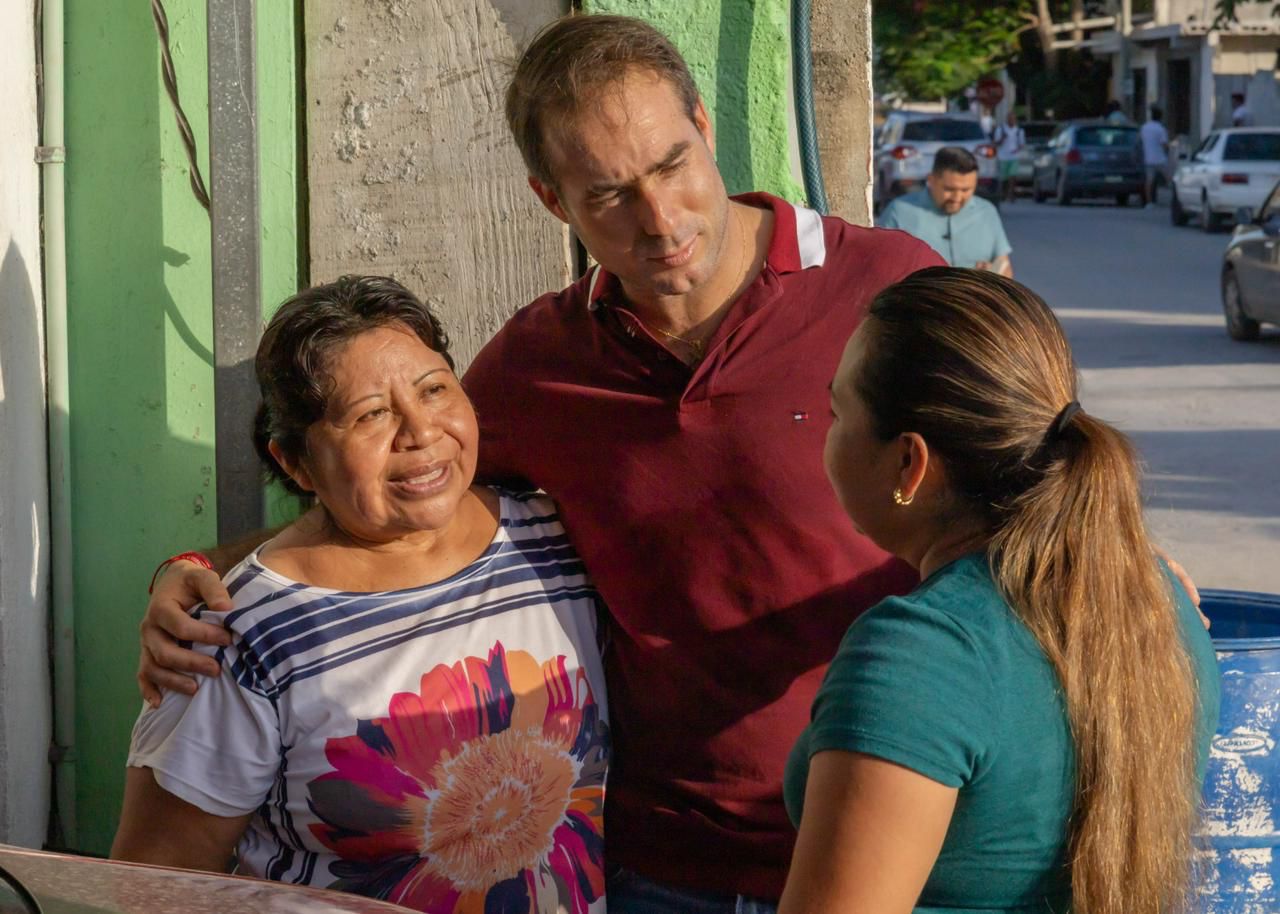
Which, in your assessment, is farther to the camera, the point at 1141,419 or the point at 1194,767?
the point at 1141,419

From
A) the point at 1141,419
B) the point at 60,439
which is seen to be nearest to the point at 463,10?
the point at 60,439

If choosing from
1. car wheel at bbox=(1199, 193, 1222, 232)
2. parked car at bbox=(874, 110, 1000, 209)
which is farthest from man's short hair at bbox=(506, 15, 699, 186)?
parked car at bbox=(874, 110, 1000, 209)

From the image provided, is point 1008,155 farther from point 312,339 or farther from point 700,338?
point 312,339

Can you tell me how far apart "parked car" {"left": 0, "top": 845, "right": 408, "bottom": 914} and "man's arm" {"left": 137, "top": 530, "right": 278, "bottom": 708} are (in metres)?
0.35

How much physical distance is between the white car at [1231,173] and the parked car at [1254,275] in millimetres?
9949

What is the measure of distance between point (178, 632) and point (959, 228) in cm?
812

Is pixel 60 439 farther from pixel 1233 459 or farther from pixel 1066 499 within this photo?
pixel 1233 459

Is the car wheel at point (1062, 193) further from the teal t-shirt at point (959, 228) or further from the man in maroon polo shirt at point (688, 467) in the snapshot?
the man in maroon polo shirt at point (688, 467)

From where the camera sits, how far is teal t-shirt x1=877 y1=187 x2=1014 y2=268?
9742 millimetres

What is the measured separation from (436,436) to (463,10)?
1242 mm

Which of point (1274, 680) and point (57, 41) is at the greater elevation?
point (57, 41)

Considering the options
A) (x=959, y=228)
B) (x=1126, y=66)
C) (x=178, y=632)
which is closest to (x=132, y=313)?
(x=178, y=632)

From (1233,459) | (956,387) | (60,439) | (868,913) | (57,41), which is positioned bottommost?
(1233,459)

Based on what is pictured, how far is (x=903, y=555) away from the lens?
6.32 ft
